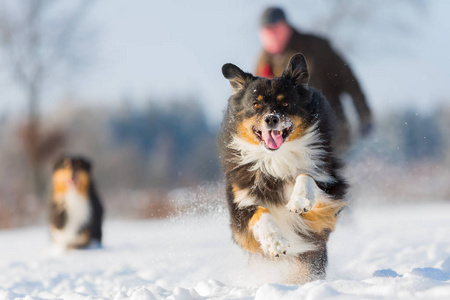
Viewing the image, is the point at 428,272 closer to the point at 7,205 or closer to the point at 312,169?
the point at 312,169

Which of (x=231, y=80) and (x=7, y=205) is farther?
(x=7, y=205)

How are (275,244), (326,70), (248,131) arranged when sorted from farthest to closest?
(326,70) < (248,131) < (275,244)

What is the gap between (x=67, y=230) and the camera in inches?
348

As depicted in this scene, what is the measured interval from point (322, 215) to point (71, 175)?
5.46 m

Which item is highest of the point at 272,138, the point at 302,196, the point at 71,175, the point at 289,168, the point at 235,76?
the point at 235,76

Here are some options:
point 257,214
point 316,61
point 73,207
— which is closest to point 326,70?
point 316,61

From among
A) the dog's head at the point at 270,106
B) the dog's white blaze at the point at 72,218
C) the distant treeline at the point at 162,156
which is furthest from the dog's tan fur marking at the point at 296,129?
the dog's white blaze at the point at 72,218

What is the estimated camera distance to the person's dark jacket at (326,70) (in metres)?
6.30

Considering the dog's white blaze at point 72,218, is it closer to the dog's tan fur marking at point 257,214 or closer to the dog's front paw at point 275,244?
the dog's tan fur marking at point 257,214

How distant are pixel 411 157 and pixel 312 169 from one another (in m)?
14.2

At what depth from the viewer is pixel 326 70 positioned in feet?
21.3

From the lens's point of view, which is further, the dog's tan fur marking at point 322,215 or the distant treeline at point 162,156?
the distant treeline at point 162,156

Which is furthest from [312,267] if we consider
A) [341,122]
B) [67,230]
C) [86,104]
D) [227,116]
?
[86,104]

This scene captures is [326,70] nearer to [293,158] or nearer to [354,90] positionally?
[354,90]
